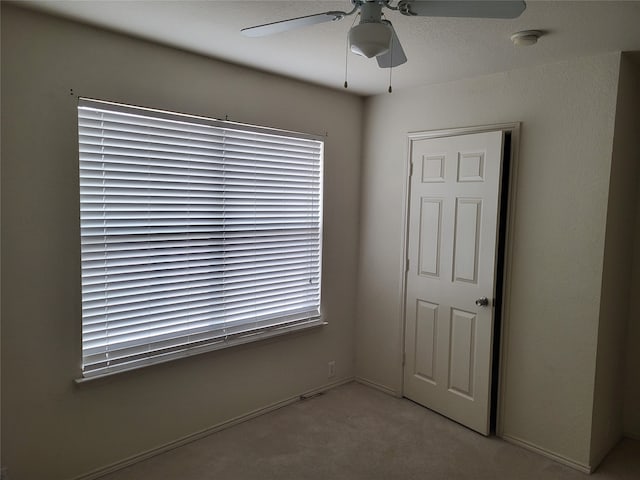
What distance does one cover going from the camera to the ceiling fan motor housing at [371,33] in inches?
60.1

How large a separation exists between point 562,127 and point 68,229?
288 centimetres

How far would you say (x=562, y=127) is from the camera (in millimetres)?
2736

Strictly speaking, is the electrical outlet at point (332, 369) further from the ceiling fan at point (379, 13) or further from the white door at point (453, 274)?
the ceiling fan at point (379, 13)

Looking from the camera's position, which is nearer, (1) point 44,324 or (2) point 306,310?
(1) point 44,324

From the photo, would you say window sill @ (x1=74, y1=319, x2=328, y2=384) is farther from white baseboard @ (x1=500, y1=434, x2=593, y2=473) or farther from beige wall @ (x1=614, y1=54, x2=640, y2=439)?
beige wall @ (x1=614, y1=54, x2=640, y2=439)

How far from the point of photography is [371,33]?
1.52m

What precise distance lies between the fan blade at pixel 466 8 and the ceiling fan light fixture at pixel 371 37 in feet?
0.36

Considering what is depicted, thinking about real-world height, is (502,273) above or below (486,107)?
below

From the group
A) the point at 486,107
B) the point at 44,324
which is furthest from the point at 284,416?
the point at 486,107

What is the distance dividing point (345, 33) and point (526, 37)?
2.98 ft

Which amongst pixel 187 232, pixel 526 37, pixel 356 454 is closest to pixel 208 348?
pixel 187 232

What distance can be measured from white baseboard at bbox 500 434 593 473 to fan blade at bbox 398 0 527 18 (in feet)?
8.58

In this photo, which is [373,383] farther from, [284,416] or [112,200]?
[112,200]

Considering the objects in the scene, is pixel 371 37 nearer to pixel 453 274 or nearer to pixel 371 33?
pixel 371 33
